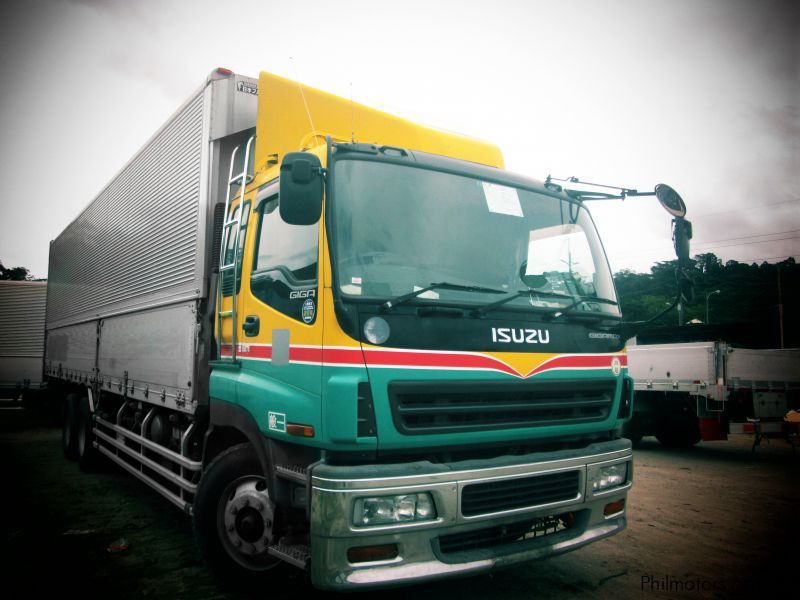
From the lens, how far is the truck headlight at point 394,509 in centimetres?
278

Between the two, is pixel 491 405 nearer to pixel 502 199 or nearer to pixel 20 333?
pixel 502 199

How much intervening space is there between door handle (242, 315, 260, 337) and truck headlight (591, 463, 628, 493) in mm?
2255

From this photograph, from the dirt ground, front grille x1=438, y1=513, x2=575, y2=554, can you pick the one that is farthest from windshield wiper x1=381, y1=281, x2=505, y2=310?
the dirt ground

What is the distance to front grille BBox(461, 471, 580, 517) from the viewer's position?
304 cm

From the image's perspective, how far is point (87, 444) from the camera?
744 centimetres

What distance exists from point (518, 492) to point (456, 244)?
1.45 metres

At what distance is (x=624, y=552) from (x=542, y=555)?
5.98 feet

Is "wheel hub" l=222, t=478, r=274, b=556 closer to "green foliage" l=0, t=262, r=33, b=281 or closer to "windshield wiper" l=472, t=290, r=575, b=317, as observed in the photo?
"windshield wiper" l=472, t=290, r=575, b=317

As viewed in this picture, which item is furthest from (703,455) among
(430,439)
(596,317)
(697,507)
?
(430,439)

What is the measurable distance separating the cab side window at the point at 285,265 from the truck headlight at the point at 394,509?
99 cm

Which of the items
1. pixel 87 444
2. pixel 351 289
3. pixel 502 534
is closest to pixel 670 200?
pixel 351 289

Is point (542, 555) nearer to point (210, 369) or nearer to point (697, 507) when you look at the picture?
point (210, 369)

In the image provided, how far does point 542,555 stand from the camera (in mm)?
3266

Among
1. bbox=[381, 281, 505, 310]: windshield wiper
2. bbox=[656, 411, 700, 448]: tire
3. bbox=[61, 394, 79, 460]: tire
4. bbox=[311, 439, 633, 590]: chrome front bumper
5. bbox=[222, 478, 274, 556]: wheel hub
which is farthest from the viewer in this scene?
bbox=[656, 411, 700, 448]: tire
